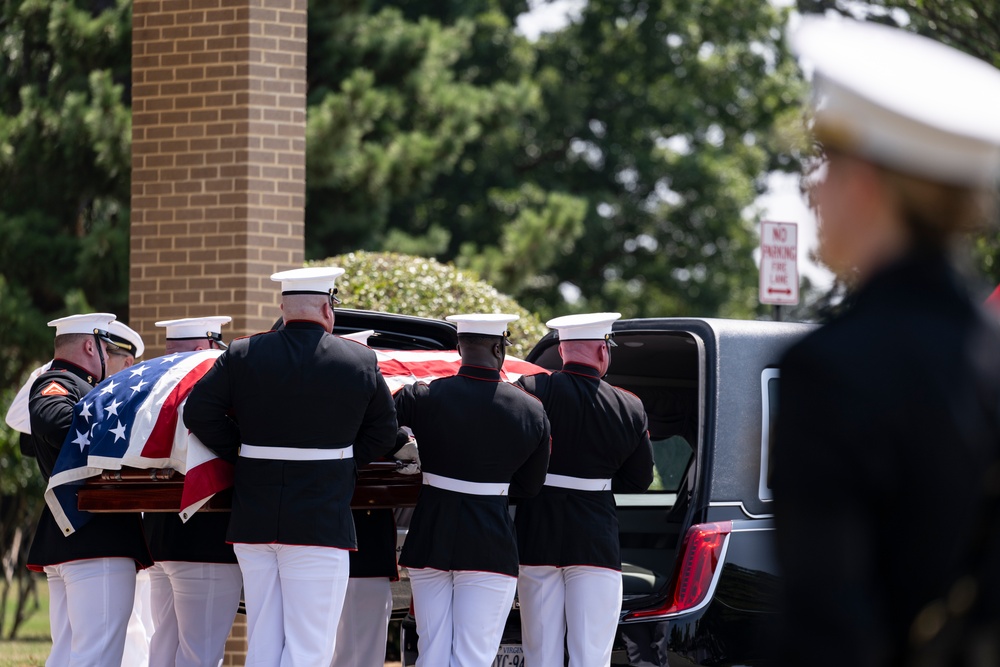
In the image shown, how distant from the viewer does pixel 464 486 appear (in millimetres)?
5574

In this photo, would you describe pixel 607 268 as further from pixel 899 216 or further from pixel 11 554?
pixel 899 216

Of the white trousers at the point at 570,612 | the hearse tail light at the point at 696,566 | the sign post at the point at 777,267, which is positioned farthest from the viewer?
the sign post at the point at 777,267

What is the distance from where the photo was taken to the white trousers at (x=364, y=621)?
6.09 m

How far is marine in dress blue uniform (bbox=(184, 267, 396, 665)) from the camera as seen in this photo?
17.2 feet

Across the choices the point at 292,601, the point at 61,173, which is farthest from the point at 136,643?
the point at 61,173

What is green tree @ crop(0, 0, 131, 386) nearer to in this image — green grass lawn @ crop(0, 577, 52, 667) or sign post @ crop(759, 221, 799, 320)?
green grass lawn @ crop(0, 577, 52, 667)

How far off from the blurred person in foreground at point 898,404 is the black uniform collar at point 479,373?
13.4 feet

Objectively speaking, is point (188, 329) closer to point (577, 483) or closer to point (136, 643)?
point (136, 643)

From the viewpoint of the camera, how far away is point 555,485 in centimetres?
583

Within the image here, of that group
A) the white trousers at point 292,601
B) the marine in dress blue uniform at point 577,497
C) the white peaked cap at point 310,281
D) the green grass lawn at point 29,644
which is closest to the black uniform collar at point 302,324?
the white peaked cap at point 310,281

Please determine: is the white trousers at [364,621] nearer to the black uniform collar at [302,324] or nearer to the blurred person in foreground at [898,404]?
the black uniform collar at [302,324]

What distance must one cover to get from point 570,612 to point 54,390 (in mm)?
2384

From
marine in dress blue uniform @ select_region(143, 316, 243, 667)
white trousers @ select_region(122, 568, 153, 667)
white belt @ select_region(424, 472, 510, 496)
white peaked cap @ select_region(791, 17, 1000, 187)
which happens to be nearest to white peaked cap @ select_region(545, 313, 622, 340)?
white belt @ select_region(424, 472, 510, 496)

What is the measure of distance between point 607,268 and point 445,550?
63.2 feet
